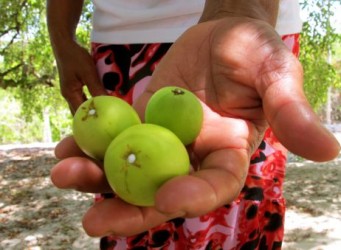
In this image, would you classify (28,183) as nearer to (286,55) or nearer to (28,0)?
(28,0)

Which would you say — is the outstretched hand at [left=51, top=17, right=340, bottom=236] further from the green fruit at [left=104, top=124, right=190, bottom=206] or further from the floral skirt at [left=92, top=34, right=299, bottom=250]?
the floral skirt at [left=92, top=34, right=299, bottom=250]

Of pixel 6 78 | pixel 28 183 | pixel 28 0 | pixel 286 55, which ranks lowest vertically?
pixel 28 183

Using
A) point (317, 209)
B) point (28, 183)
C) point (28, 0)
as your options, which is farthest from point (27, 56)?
point (317, 209)

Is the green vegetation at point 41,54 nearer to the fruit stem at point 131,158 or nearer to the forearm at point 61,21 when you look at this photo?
the forearm at point 61,21

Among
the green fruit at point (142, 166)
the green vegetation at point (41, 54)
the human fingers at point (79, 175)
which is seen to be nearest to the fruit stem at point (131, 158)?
the green fruit at point (142, 166)

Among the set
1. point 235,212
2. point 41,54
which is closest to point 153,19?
point 235,212

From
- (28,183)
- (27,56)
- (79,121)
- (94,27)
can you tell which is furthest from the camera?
(27,56)
